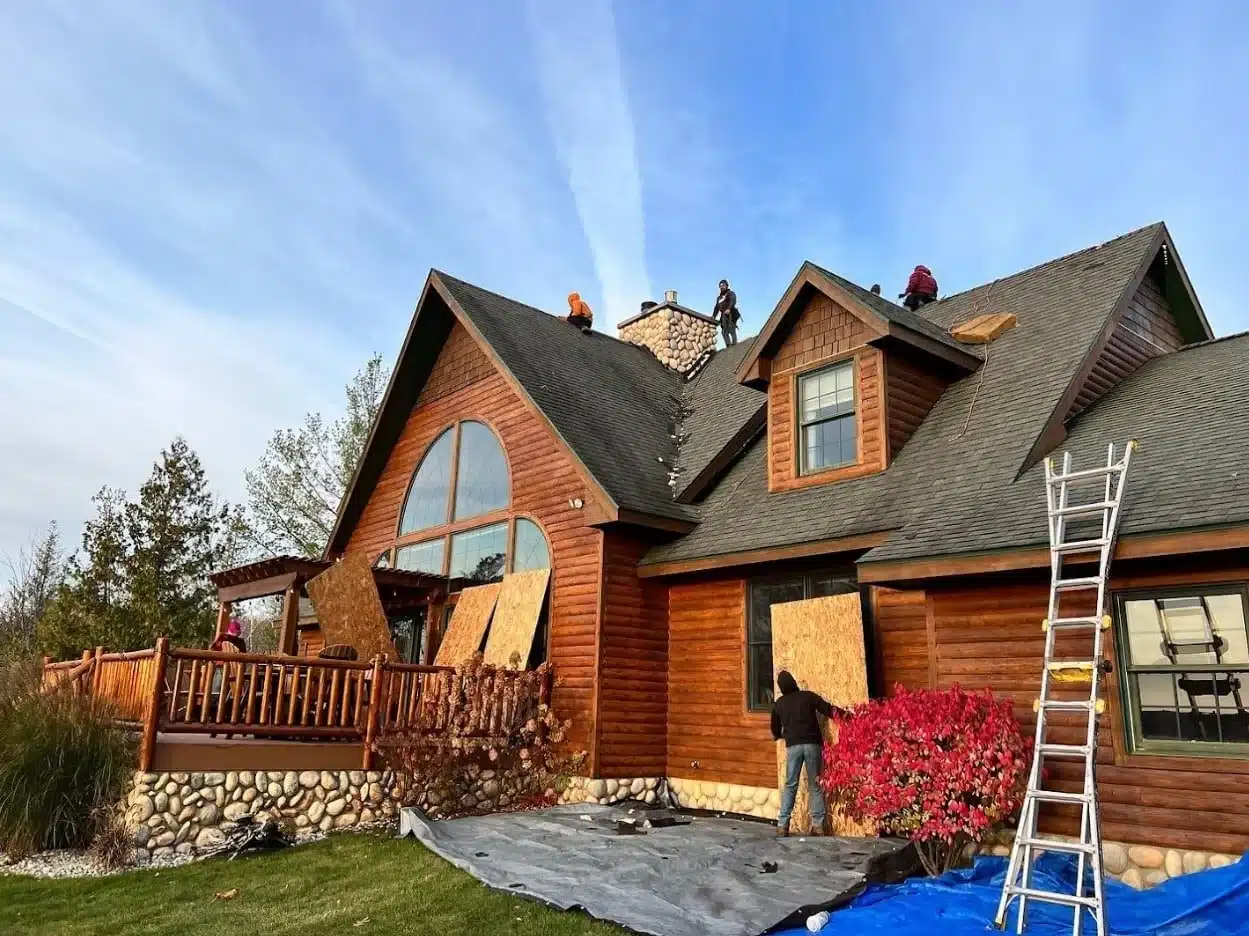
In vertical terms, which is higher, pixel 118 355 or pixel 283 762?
pixel 118 355

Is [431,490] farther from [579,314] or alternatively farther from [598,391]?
[579,314]

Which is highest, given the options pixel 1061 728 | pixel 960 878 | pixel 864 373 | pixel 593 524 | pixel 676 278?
pixel 676 278

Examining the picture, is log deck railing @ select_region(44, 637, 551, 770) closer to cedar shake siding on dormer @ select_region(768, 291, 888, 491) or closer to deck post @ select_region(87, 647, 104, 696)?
deck post @ select_region(87, 647, 104, 696)

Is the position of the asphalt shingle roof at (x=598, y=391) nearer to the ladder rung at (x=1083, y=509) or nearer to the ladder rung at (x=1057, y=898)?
the ladder rung at (x=1083, y=509)

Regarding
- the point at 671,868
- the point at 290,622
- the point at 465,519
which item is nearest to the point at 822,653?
the point at 671,868

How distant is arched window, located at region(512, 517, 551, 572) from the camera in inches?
480

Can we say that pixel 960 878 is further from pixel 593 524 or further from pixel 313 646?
pixel 313 646

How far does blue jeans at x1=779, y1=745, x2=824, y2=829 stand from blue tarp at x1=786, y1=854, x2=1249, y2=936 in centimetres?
165

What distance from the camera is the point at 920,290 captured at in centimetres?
1456

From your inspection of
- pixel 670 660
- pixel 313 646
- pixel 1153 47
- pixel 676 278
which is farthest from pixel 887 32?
pixel 313 646

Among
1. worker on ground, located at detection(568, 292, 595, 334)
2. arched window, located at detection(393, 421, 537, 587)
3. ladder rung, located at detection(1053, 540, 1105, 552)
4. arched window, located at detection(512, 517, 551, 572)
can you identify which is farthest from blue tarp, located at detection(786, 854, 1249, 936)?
worker on ground, located at detection(568, 292, 595, 334)

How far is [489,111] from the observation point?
544 inches

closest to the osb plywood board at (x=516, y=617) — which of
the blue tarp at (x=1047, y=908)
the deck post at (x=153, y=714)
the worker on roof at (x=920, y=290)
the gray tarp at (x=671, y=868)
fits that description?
the gray tarp at (x=671, y=868)

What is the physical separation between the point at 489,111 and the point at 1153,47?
29.3 feet
